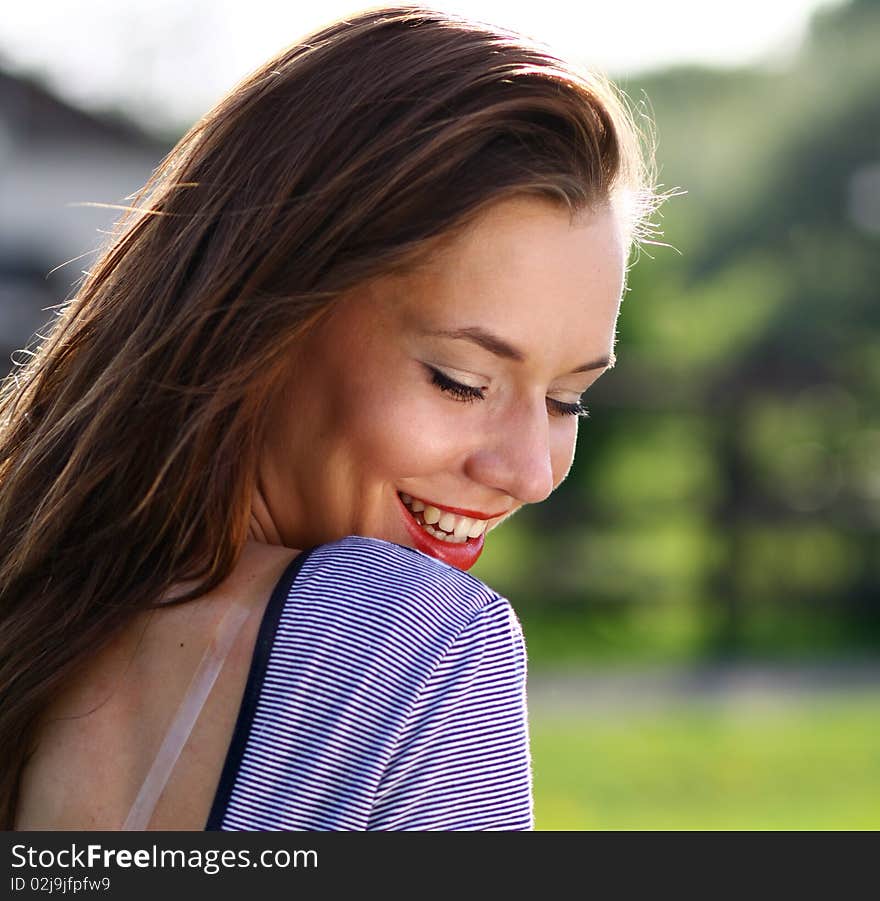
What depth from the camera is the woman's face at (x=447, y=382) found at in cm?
175

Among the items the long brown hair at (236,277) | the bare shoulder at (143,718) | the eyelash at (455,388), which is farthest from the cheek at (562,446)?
the bare shoulder at (143,718)

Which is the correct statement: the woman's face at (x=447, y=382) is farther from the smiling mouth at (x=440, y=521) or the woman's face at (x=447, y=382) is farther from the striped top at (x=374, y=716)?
the striped top at (x=374, y=716)

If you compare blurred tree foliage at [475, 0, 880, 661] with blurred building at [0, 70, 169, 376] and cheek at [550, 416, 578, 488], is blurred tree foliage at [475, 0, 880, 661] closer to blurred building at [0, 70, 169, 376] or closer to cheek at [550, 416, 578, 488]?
cheek at [550, 416, 578, 488]

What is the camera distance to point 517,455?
6.12ft

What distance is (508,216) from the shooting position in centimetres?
176

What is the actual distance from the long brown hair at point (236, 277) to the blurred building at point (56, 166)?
20.0 metres

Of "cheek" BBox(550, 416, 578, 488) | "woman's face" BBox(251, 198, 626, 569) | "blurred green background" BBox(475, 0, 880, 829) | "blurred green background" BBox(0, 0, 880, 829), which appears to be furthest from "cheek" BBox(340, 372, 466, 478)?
"blurred green background" BBox(475, 0, 880, 829)

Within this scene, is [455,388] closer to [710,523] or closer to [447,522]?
[447,522]

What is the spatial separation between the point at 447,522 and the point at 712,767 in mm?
5158

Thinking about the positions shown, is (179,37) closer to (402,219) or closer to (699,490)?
(699,490)

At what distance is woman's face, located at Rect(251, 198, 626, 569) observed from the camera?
5.75 ft

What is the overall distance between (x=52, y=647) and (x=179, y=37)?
2793 cm

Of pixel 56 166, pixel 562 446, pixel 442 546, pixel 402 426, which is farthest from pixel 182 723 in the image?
pixel 56 166
